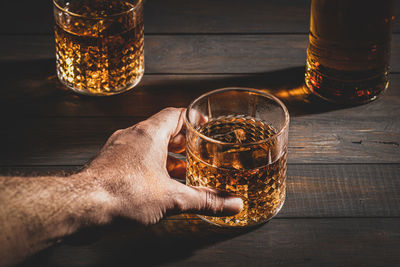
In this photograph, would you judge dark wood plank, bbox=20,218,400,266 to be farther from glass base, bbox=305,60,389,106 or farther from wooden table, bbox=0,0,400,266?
glass base, bbox=305,60,389,106

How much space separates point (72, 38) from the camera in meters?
0.93

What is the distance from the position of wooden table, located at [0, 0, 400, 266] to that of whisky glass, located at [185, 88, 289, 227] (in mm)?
56

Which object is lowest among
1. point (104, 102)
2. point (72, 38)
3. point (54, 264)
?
point (54, 264)

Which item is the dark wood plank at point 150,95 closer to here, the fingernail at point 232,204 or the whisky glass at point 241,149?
the whisky glass at point 241,149

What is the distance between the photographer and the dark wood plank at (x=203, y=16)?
119 centimetres

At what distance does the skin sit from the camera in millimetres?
668

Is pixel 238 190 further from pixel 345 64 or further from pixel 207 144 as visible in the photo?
pixel 345 64

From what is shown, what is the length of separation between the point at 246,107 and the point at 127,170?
0.22m

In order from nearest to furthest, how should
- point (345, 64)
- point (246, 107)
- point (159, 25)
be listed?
point (246, 107) → point (345, 64) → point (159, 25)

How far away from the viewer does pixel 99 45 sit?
36.6 inches

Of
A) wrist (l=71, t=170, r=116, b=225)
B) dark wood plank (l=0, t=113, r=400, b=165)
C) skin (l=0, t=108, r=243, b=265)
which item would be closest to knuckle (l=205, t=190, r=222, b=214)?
skin (l=0, t=108, r=243, b=265)

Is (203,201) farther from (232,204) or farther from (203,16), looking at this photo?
(203,16)

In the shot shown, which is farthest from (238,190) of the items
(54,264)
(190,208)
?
(54,264)

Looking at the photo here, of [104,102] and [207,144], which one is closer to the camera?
[207,144]
